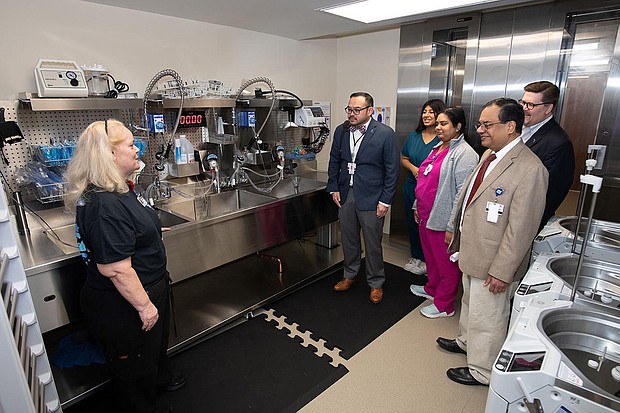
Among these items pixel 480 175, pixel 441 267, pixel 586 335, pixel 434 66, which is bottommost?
pixel 441 267

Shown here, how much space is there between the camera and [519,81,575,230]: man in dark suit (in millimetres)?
2174

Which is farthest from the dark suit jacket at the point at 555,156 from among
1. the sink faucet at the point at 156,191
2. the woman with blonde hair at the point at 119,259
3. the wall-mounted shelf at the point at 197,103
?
the sink faucet at the point at 156,191

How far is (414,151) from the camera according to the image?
330cm

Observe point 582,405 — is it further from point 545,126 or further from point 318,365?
point 545,126

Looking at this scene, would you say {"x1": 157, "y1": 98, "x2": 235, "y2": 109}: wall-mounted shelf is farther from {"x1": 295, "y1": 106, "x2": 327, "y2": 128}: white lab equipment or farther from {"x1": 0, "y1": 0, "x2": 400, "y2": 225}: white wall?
{"x1": 295, "y1": 106, "x2": 327, "y2": 128}: white lab equipment

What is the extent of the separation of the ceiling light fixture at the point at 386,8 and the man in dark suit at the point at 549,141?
0.81m

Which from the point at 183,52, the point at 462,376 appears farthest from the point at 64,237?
the point at 462,376

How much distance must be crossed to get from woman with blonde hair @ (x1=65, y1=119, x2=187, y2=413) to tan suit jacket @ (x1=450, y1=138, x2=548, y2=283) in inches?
62.3

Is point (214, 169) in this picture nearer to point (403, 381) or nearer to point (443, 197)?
point (443, 197)

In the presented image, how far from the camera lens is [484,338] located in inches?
76.9

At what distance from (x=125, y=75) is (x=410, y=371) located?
8.94ft

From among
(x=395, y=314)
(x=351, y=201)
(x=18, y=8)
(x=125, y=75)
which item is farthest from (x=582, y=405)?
(x=18, y=8)

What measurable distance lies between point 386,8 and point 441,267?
2.01 meters

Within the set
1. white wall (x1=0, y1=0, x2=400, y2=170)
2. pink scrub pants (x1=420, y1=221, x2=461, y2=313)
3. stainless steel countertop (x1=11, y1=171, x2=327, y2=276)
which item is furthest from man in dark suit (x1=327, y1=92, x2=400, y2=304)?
stainless steel countertop (x1=11, y1=171, x2=327, y2=276)
